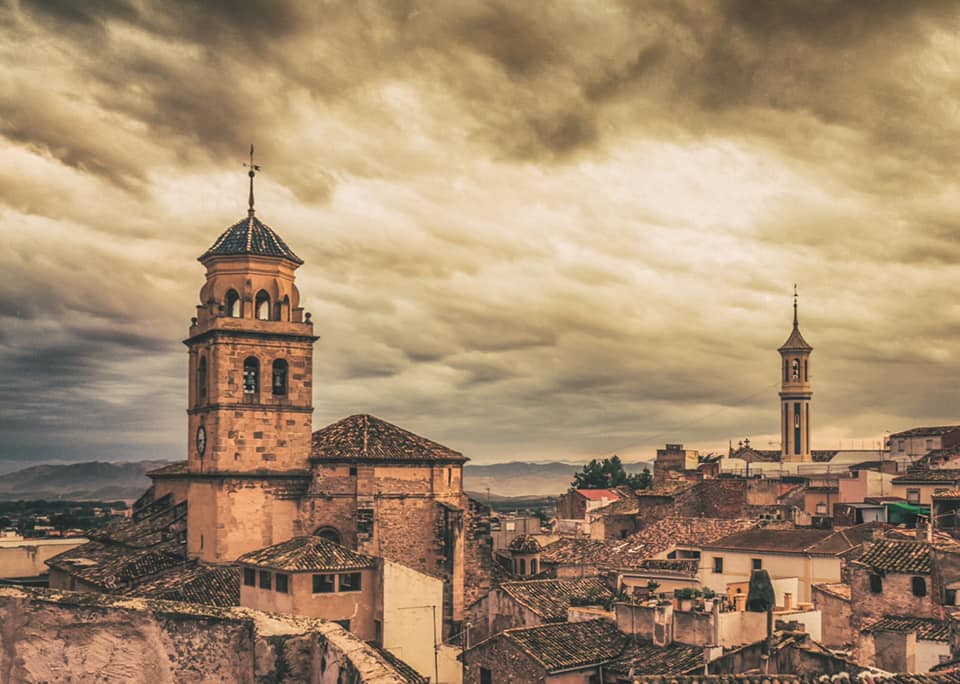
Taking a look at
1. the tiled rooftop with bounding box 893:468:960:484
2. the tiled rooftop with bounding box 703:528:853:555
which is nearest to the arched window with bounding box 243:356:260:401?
the tiled rooftop with bounding box 703:528:853:555

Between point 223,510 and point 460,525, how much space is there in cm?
875

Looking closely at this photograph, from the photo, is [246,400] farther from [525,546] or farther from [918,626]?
[918,626]

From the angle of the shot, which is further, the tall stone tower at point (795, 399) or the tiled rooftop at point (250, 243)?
the tall stone tower at point (795, 399)

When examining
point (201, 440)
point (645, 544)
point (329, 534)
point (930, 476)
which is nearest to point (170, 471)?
point (201, 440)

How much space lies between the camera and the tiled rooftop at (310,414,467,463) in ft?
127

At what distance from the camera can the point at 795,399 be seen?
93.4 m

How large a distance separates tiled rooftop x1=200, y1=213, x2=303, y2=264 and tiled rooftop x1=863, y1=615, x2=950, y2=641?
25483 mm

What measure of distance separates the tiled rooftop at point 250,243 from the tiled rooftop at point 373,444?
7089 millimetres

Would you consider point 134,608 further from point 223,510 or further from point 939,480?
point 939,480

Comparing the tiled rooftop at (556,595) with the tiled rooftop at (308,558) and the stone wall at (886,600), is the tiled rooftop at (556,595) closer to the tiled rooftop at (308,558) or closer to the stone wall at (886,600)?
the tiled rooftop at (308,558)

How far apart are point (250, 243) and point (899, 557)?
2601cm

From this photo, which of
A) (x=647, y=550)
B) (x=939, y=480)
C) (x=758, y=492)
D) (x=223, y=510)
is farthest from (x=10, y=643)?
(x=758, y=492)

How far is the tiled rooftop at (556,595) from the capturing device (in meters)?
33.2

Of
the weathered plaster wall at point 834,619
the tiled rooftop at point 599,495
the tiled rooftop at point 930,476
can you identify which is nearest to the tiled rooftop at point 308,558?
the weathered plaster wall at point 834,619
